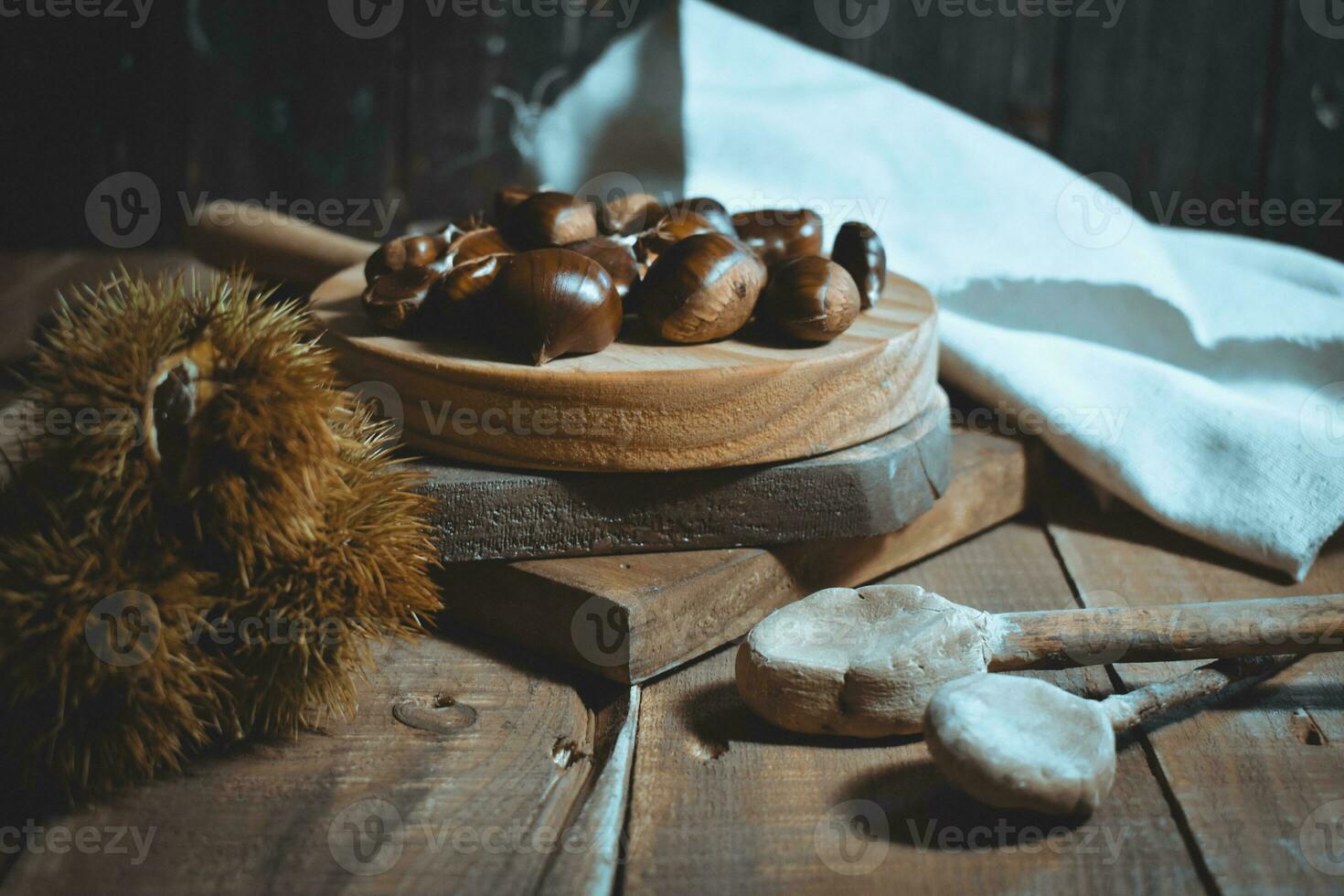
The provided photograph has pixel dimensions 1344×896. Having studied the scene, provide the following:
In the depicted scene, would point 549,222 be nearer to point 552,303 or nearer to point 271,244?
point 552,303

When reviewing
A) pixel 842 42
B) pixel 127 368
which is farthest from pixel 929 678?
pixel 842 42

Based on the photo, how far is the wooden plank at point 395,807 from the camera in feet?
2.19

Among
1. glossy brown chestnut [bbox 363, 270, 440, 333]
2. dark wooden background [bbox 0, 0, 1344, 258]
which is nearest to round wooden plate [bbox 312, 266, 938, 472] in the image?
glossy brown chestnut [bbox 363, 270, 440, 333]

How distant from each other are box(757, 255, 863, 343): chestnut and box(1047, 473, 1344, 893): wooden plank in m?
0.34

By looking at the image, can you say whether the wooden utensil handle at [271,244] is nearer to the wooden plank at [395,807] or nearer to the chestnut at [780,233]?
the chestnut at [780,233]

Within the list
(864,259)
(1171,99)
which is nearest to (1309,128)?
(1171,99)

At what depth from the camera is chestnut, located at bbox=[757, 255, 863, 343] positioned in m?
0.97

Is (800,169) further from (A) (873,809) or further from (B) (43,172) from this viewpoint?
(B) (43,172)

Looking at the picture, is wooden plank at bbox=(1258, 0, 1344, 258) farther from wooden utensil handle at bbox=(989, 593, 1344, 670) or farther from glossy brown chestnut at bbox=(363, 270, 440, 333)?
glossy brown chestnut at bbox=(363, 270, 440, 333)

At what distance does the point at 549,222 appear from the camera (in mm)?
1080

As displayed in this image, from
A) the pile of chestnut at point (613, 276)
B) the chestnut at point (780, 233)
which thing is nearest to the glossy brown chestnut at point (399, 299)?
the pile of chestnut at point (613, 276)

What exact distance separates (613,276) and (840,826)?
0.51m

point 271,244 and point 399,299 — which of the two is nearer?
point 399,299

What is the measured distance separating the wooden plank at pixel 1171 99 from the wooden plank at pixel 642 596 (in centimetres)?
140
